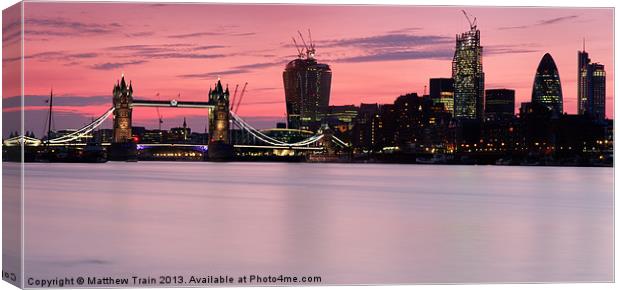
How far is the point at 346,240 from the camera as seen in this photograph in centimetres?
1347

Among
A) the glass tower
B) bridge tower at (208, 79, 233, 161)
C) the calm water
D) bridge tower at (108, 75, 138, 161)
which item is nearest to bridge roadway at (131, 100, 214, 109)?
bridge tower at (108, 75, 138, 161)

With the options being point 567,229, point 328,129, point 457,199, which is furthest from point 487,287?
point 328,129

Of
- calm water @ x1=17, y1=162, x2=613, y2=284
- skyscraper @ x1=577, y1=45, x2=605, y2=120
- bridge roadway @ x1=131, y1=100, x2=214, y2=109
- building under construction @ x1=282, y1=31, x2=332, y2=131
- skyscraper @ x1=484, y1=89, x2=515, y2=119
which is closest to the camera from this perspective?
calm water @ x1=17, y1=162, x2=613, y2=284

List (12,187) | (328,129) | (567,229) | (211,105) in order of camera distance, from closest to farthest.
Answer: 1. (12,187)
2. (567,229)
3. (328,129)
4. (211,105)

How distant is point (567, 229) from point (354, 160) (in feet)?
201

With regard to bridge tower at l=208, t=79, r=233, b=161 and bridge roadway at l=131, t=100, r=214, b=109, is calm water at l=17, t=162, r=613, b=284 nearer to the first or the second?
bridge roadway at l=131, t=100, r=214, b=109

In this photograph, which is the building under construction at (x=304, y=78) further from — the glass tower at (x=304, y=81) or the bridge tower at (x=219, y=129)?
the bridge tower at (x=219, y=129)

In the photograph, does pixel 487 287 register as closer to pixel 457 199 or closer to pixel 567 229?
pixel 567 229

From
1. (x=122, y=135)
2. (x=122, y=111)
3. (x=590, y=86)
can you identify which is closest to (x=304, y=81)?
(x=590, y=86)

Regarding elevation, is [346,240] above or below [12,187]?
below

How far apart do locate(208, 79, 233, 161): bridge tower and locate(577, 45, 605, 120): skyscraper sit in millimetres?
44397

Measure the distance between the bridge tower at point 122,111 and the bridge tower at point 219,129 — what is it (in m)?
6.41

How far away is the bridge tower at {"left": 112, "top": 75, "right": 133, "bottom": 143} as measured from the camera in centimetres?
4524

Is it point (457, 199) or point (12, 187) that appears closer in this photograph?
point (12, 187)
